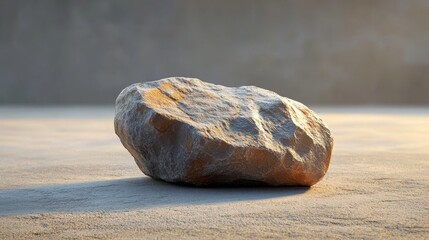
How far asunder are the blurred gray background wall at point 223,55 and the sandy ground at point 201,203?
12495 millimetres

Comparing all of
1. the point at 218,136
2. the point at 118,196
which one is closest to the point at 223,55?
the point at 218,136

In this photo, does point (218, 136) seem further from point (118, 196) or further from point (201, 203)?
point (118, 196)

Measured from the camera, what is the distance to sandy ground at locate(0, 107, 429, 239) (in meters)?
2.84

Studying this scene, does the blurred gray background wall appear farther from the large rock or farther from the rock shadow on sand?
the rock shadow on sand

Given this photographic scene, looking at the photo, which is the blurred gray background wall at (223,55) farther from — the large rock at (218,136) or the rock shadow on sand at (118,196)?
the rock shadow on sand at (118,196)

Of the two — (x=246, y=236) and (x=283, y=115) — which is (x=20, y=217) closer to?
(x=246, y=236)

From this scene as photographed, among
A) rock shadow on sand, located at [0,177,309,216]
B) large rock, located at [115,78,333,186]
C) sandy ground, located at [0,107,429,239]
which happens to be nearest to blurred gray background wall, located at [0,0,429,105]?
sandy ground, located at [0,107,429,239]

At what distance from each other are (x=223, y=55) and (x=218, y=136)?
14874 mm

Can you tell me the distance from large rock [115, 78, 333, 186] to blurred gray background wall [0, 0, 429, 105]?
14105 mm

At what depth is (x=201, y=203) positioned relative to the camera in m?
3.43

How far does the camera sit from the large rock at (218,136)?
3.75m

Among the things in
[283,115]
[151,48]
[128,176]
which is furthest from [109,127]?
[151,48]

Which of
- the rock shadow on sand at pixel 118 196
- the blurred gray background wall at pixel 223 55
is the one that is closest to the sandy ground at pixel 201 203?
the rock shadow on sand at pixel 118 196

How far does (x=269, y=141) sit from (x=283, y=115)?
24cm
